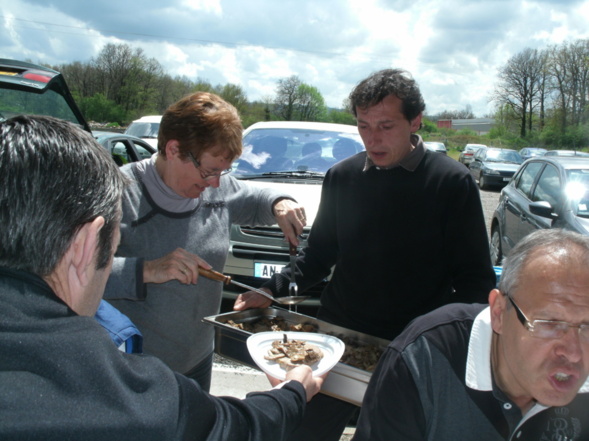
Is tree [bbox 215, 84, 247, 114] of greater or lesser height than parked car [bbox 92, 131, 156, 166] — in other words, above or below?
above

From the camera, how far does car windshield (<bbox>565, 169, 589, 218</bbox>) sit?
5078mm

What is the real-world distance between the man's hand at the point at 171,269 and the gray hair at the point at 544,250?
1.03 metres

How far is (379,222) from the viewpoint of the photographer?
2.17 metres

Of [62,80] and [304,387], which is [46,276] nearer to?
[304,387]

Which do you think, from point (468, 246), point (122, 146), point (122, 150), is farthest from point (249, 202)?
point (122, 146)

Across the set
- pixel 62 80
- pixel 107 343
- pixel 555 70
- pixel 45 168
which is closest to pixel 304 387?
pixel 107 343

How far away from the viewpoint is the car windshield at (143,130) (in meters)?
14.9

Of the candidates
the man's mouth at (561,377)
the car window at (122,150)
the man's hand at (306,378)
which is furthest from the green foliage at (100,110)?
the man's mouth at (561,377)

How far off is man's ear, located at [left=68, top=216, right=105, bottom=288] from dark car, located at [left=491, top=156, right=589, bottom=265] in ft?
15.7

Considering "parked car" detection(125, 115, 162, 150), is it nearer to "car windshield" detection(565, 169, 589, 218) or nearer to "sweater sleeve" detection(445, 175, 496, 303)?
"car windshield" detection(565, 169, 589, 218)

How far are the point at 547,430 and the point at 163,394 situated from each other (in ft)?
3.72

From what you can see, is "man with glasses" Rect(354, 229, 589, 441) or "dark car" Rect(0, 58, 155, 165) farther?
"dark car" Rect(0, 58, 155, 165)

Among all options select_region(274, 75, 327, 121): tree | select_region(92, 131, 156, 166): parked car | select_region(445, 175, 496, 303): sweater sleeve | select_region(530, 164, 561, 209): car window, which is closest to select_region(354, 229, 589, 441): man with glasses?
select_region(445, 175, 496, 303): sweater sleeve

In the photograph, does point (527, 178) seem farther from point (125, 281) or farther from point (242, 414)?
point (242, 414)
